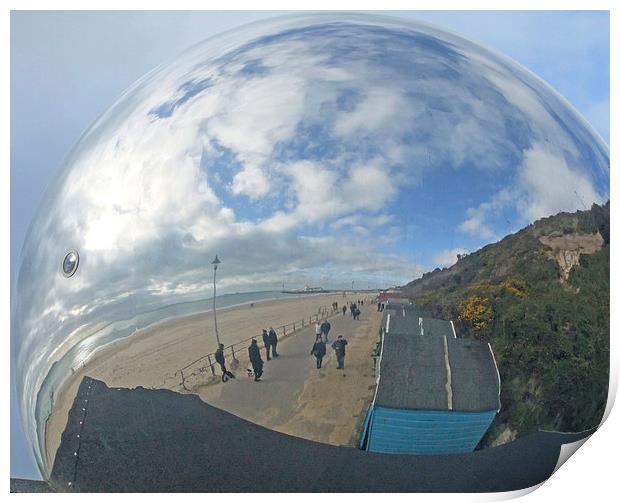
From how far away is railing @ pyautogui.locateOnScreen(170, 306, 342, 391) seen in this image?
26.2ft

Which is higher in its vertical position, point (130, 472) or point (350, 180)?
point (350, 180)

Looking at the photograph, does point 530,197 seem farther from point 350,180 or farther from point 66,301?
point 66,301

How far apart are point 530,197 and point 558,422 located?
7.60 feet

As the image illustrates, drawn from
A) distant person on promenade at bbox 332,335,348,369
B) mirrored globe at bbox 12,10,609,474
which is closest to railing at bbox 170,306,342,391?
mirrored globe at bbox 12,10,609,474

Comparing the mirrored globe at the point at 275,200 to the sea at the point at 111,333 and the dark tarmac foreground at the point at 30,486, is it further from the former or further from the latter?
the dark tarmac foreground at the point at 30,486

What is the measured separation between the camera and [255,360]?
8.07 meters

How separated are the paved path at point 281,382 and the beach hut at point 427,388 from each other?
1.28ft

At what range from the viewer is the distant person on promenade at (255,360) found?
8.07m

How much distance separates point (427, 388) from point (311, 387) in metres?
1.07

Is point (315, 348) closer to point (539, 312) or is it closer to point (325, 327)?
point (325, 327)

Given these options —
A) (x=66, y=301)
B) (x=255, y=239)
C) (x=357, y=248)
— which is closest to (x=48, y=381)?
(x=66, y=301)

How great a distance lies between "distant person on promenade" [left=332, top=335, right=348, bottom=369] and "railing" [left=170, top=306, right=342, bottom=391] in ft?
0.79

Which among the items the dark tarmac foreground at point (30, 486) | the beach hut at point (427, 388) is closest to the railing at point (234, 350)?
the beach hut at point (427, 388)

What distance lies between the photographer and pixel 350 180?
8.15 meters
